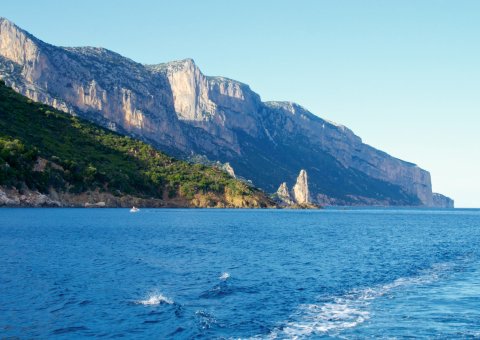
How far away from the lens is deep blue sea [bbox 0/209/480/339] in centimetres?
3400

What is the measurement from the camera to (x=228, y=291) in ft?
151

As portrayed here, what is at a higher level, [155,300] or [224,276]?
[224,276]

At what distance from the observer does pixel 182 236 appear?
102 metres

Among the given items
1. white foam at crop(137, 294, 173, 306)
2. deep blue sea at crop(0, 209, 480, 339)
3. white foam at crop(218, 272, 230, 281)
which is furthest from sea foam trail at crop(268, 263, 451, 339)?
white foam at crop(218, 272, 230, 281)

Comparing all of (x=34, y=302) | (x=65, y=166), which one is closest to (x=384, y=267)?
(x=34, y=302)

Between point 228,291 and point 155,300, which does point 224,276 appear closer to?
point 228,291

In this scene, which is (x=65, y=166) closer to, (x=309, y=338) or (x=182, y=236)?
(x=182, y=236)

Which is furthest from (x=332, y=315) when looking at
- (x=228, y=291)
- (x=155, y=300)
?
(x=155, y=300)

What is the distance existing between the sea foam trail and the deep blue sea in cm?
8

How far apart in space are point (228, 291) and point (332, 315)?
1086cm

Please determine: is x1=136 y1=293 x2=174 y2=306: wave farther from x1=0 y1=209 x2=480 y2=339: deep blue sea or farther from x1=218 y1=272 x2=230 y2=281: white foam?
x1=218 y1=272 x2=230 y2=281: white foam

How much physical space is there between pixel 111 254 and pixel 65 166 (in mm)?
127874

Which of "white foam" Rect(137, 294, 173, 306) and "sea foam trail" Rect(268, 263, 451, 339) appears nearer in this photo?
"sea foam trail" Rect(268, 263, 451, 339)

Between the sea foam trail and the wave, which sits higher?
the wave
